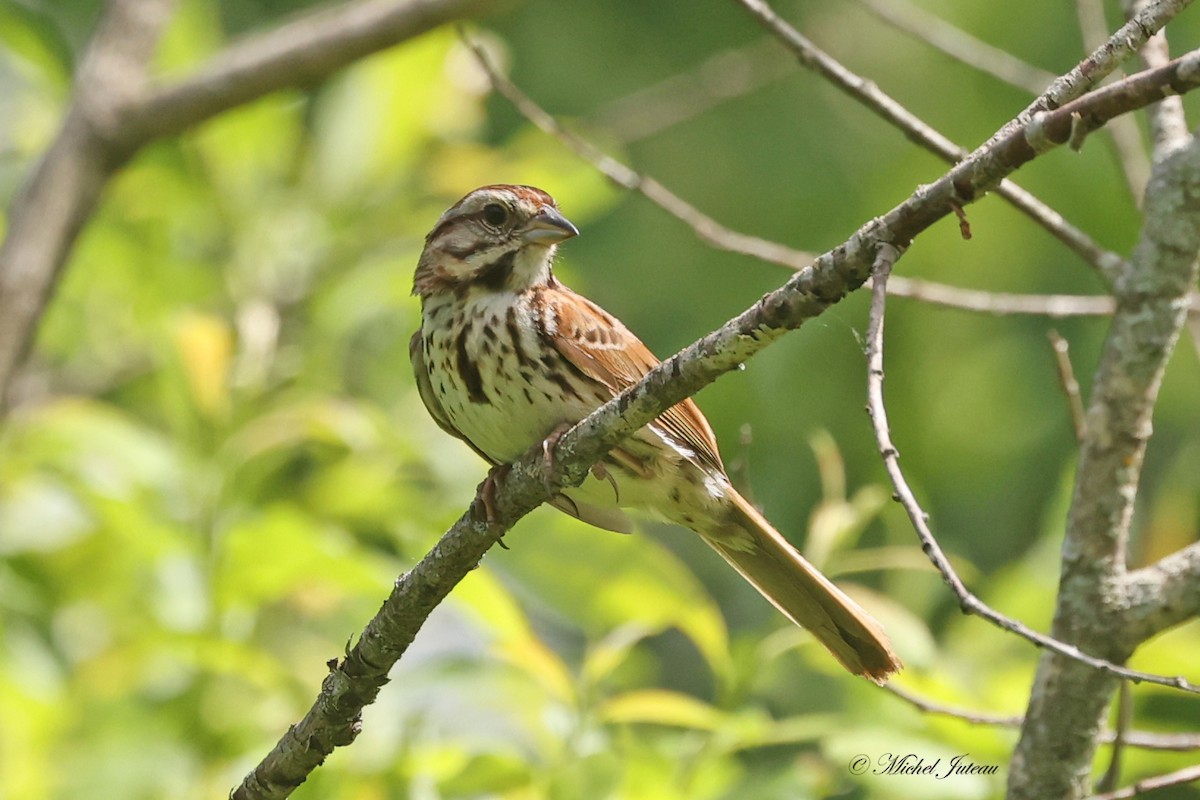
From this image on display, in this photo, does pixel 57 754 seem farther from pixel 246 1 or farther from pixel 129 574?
pixel 246 1

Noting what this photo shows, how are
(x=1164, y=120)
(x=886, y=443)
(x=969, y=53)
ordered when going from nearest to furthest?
1. (x=886, y=443)
2. (x=1164, y=120)
3. (x=969, y=53)

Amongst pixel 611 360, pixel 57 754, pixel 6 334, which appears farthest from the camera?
pixel 6 334

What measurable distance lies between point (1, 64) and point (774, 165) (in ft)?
14.5

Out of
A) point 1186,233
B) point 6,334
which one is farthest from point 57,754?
Result: point 1186,233

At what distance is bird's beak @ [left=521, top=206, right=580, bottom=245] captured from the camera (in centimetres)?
345

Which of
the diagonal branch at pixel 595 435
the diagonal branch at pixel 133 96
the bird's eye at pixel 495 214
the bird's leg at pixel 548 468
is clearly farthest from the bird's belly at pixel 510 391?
the diagonal branch at pixel 133 96

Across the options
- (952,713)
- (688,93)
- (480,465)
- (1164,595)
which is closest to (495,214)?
(480,465)

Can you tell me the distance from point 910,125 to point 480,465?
214cm

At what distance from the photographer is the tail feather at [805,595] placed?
3.02 metres

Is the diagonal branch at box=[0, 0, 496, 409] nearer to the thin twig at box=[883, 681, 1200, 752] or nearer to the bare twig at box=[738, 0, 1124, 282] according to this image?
the bare twig at box=[738, 0, 1124, 282]

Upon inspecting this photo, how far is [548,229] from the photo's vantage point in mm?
3484

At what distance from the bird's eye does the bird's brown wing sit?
301mm

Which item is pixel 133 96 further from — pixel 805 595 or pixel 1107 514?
pixel 1107 514

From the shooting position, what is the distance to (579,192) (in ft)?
17.9
